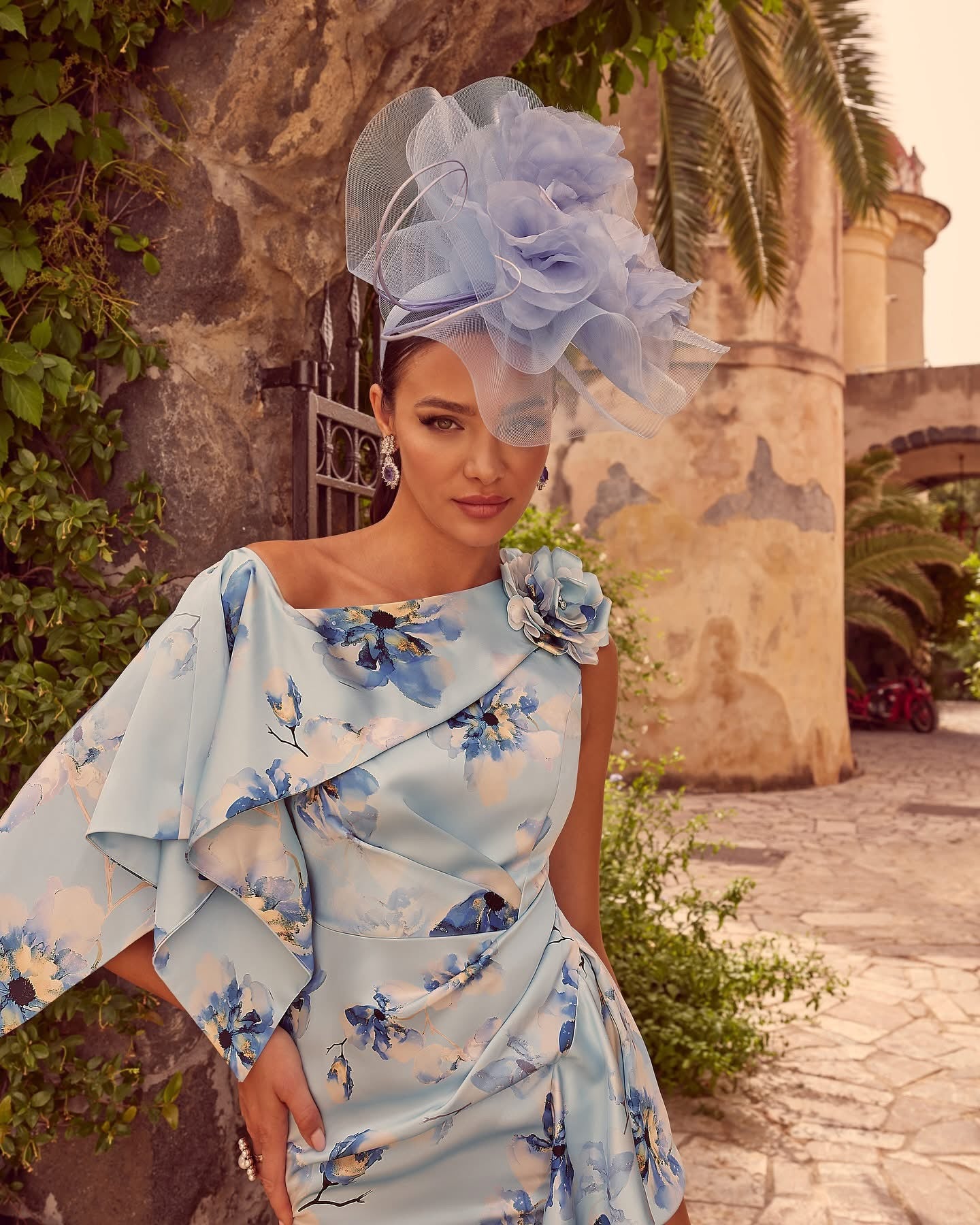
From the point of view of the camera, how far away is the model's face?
140cm

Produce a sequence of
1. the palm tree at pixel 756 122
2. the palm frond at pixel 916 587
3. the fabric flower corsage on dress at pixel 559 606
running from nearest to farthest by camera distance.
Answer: the fabric flower corsage on dress at pixel 559 606 → the palm tree at pixel 756 122 → the palm frond at pixel 916 587

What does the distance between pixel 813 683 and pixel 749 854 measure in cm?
371

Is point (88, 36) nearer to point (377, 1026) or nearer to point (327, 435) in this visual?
point (327, 435)

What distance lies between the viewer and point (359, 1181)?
53.1 inches

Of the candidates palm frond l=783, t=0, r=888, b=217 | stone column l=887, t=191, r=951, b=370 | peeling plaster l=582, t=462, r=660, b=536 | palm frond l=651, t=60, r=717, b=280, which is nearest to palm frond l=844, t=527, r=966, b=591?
peeling plaster l=582, t=462, r=660, b=536

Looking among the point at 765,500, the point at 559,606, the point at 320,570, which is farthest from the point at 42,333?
the point at 765,500

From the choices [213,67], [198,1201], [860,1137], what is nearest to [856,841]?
[860,1137]

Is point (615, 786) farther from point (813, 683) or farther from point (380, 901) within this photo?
point (813, 683)

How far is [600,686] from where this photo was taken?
5.28 ft

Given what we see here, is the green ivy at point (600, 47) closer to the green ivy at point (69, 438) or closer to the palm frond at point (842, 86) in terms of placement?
the green ivy at point (69, 438)

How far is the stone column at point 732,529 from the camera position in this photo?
10.8 meters

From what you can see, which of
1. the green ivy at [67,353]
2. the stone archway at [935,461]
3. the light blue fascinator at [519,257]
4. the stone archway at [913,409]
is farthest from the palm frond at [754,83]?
the stone archway at [935,461]

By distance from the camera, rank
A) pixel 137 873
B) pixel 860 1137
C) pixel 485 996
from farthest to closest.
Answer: pixel 860 1137 < pixel 485 996 < pixel 137 873

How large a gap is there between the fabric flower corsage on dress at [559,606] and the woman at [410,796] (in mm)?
57
